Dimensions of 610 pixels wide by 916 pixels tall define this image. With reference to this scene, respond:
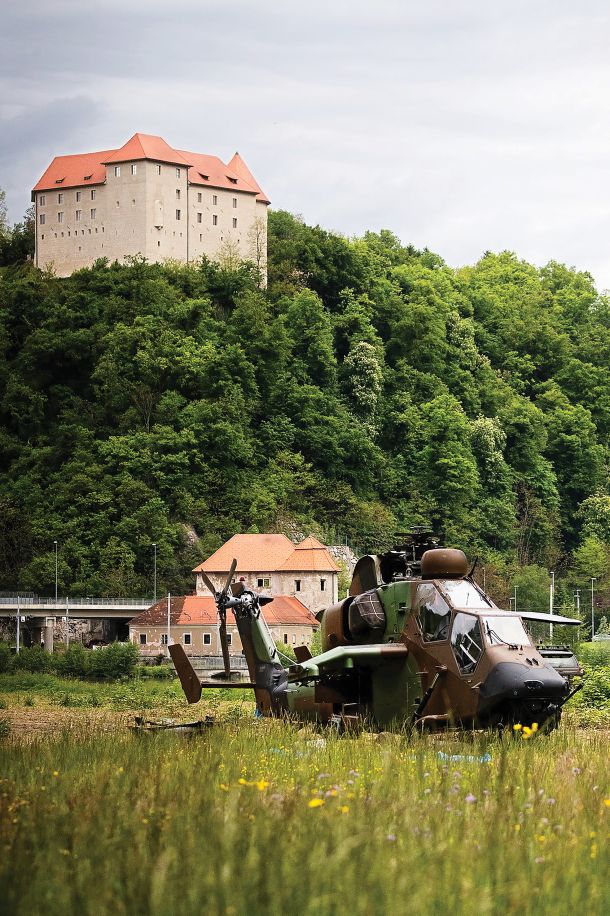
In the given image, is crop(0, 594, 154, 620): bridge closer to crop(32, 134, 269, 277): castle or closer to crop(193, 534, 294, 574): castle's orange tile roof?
crop(193, 534, 294, 574): castle's orange tile roof

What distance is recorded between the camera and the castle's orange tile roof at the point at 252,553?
324 ft

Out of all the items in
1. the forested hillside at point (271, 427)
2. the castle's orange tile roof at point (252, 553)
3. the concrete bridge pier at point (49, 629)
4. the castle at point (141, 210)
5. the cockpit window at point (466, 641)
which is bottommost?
the concrete bridge pier at point (49, 629)

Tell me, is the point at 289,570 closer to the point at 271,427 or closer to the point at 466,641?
Result: the point at 271,427

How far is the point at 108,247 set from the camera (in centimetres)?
12594

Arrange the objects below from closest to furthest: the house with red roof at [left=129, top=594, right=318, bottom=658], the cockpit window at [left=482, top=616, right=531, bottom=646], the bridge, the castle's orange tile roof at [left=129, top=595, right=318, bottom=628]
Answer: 1. the cockpit window at [left=482, top=616, right=531, bottom=646]
2. the house with red roof at [left=129, top=594, right=318, bottom=658]
3. the castle's orange tile roof at [left=129, top=595, right=318, bottom=628]
4. the bridge

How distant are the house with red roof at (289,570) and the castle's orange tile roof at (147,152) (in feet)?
138

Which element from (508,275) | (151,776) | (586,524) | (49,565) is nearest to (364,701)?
(151,776)

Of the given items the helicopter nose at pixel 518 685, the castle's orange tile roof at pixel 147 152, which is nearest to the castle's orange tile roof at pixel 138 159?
the castle's orange tile roof at pixel 147 152

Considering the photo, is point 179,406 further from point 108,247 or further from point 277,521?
point 108,247

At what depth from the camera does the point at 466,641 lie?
18.8 m

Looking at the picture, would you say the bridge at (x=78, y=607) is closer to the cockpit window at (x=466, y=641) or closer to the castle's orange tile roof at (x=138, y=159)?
the castle's orange tile roof at (x=138, y=159)

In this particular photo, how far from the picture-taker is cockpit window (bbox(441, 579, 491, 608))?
19.5 meters

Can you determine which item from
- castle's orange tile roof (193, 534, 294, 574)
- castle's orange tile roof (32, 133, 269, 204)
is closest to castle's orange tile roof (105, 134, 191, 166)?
castle's orange tile roof (32, 133, 269, 204)

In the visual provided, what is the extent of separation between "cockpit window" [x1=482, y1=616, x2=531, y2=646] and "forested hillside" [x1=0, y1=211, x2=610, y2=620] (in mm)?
82392
